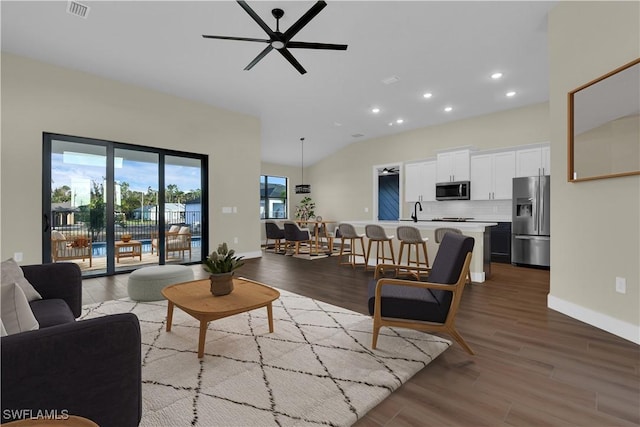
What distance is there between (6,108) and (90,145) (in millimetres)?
969

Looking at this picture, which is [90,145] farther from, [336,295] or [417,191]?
[417,191]

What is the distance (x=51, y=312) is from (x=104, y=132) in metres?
→ 3.85

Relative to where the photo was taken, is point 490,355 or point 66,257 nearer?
point 490,355

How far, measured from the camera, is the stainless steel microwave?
6.63 meters

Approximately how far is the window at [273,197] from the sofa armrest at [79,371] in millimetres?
9136

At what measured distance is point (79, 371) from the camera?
1.04 m

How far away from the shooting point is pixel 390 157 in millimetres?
8234

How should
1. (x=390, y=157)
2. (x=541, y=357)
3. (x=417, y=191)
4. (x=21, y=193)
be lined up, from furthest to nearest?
(x=390, y=157), (x=417, y=191), (x=21, y=193), (x=541, y=357)

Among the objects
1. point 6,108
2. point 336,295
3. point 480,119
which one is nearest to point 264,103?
point 6,108

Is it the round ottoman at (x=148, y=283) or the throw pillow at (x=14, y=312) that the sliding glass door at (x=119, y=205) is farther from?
the throw pillow at (x=14, y=312)

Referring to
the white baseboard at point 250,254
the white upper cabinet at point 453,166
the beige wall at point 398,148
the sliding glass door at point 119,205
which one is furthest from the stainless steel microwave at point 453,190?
the sliding glass door at point 119,205

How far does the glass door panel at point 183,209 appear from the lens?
5.54 m

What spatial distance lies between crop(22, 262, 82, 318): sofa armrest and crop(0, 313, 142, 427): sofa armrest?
1.56 metres

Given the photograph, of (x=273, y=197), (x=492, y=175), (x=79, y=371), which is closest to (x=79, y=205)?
(x=79, y=371)
